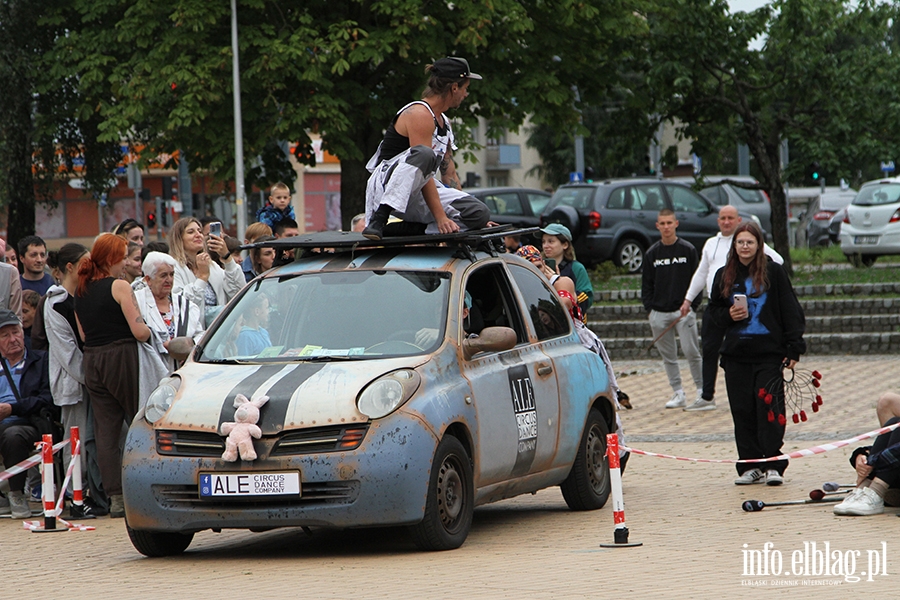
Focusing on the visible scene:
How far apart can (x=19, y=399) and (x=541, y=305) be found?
13.0 feet

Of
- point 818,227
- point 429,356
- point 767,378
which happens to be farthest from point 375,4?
point 818,227

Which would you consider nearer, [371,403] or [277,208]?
[371,403]

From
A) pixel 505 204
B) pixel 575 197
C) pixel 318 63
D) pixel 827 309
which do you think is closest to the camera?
pixel 827 309

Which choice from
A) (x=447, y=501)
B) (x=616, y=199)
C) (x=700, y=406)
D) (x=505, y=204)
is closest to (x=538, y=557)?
(x=447, y=501)

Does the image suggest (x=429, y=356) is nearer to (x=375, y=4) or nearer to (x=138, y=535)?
(x=138, y=535)

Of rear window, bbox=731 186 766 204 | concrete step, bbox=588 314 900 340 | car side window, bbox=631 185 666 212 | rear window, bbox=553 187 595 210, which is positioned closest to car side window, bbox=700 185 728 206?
rear window, bbox=731 186 766 204

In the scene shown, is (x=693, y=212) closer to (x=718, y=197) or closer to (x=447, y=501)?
(x=718, y=197)

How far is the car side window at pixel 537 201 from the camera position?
3120cm

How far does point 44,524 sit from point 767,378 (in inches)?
206

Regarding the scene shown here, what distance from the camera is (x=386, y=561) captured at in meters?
7.78

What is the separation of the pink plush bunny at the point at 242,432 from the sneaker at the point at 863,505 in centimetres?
378

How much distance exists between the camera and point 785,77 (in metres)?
25.9

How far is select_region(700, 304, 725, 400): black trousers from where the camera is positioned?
13461 mm

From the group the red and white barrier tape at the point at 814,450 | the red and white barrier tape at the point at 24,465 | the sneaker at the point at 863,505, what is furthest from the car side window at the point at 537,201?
the sneaker at the point at 863,505
